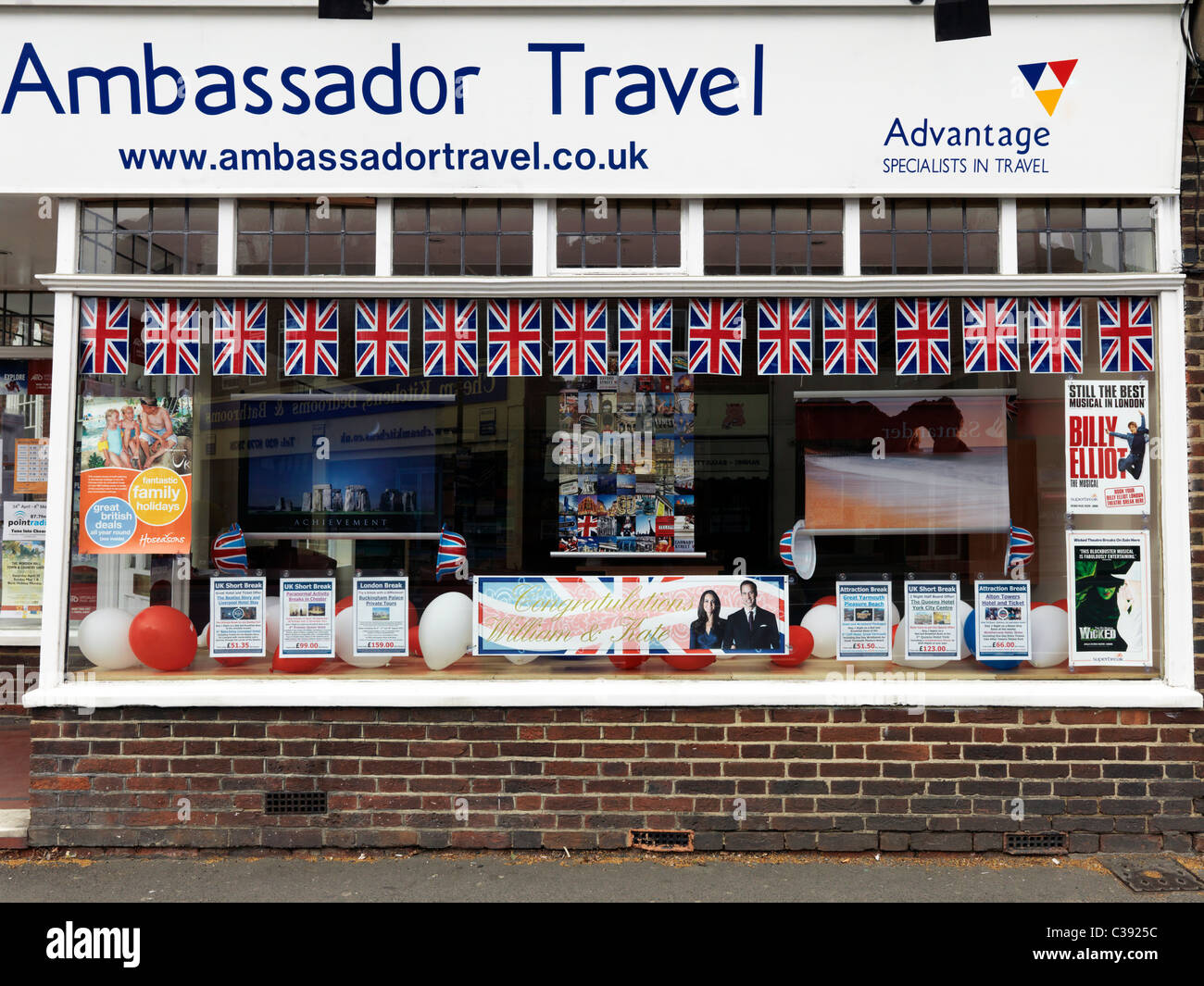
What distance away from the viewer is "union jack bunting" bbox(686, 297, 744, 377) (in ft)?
16.8

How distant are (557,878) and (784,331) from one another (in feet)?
10.5

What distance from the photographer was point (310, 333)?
5.17 m

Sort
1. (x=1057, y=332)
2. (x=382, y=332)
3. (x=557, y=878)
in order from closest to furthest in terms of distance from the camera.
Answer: (x=557, y=878), (x=1057, y=332), (x=382, y=332)

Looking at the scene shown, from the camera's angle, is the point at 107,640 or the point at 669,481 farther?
the point at 669,481

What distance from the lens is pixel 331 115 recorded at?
193 inches

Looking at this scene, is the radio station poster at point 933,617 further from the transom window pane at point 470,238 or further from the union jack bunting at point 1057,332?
the transom window pane at point 470,238

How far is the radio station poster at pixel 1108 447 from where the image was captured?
5.02 metres

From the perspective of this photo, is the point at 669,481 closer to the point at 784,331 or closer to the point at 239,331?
the point at 784,331

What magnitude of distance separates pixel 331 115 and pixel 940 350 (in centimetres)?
361

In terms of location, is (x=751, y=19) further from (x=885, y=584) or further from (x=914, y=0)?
(x=885, y=584)

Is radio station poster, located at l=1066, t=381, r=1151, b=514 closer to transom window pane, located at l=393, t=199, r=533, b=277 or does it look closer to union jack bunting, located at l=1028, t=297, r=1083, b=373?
union jack bunting, located at l=1028, t=297, r=1083, b=373

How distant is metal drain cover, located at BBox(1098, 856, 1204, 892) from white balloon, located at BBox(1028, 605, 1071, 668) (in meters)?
1.05

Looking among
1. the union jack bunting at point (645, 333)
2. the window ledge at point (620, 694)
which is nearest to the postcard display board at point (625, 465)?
the union jack bunting at point (645, 333)

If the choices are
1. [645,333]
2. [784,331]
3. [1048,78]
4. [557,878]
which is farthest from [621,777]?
[1048,78]
